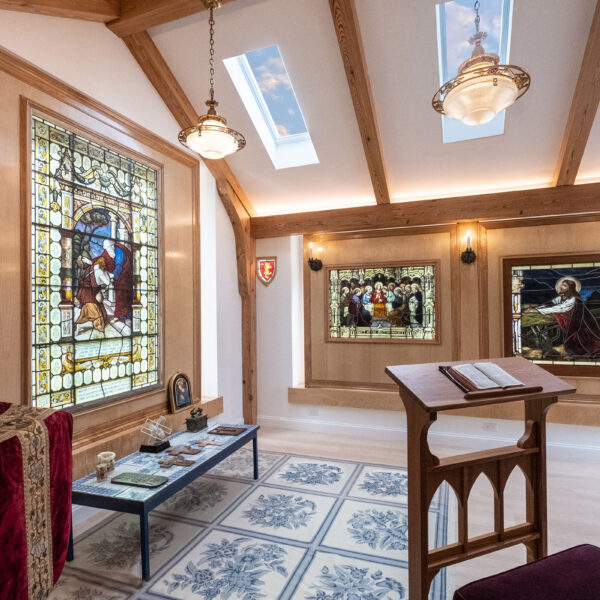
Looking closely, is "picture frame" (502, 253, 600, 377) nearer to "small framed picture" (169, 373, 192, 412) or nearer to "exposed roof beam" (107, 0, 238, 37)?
"small framed picture" (169, 373, 192, 412)

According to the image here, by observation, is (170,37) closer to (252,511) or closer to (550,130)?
(550,130)

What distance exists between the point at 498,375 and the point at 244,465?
2801 mm

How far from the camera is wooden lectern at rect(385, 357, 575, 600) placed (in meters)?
1.99

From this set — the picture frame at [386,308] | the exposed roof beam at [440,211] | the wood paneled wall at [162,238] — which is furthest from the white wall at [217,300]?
the picture frame at [386,308]

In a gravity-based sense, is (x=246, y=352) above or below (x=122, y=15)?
below

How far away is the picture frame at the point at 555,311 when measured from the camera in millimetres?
4180

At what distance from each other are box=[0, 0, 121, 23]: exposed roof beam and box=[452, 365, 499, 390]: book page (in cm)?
333

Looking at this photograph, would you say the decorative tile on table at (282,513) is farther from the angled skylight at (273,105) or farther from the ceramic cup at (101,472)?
the angled skylight at (273,105)

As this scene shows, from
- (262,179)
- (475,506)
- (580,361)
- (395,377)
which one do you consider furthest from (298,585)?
(262,179)

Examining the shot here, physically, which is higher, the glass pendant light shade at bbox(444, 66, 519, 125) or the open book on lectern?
the glass pendant light shade at bbox(444, 66, 519, 125)

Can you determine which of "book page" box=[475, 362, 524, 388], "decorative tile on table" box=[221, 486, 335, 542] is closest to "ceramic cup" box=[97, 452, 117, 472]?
"decorative tile on table" box=[221, 486, 335, 542]

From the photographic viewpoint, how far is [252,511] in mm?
3150

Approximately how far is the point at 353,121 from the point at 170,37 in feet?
5.74

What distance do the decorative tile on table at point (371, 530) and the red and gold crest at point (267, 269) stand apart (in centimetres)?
289
